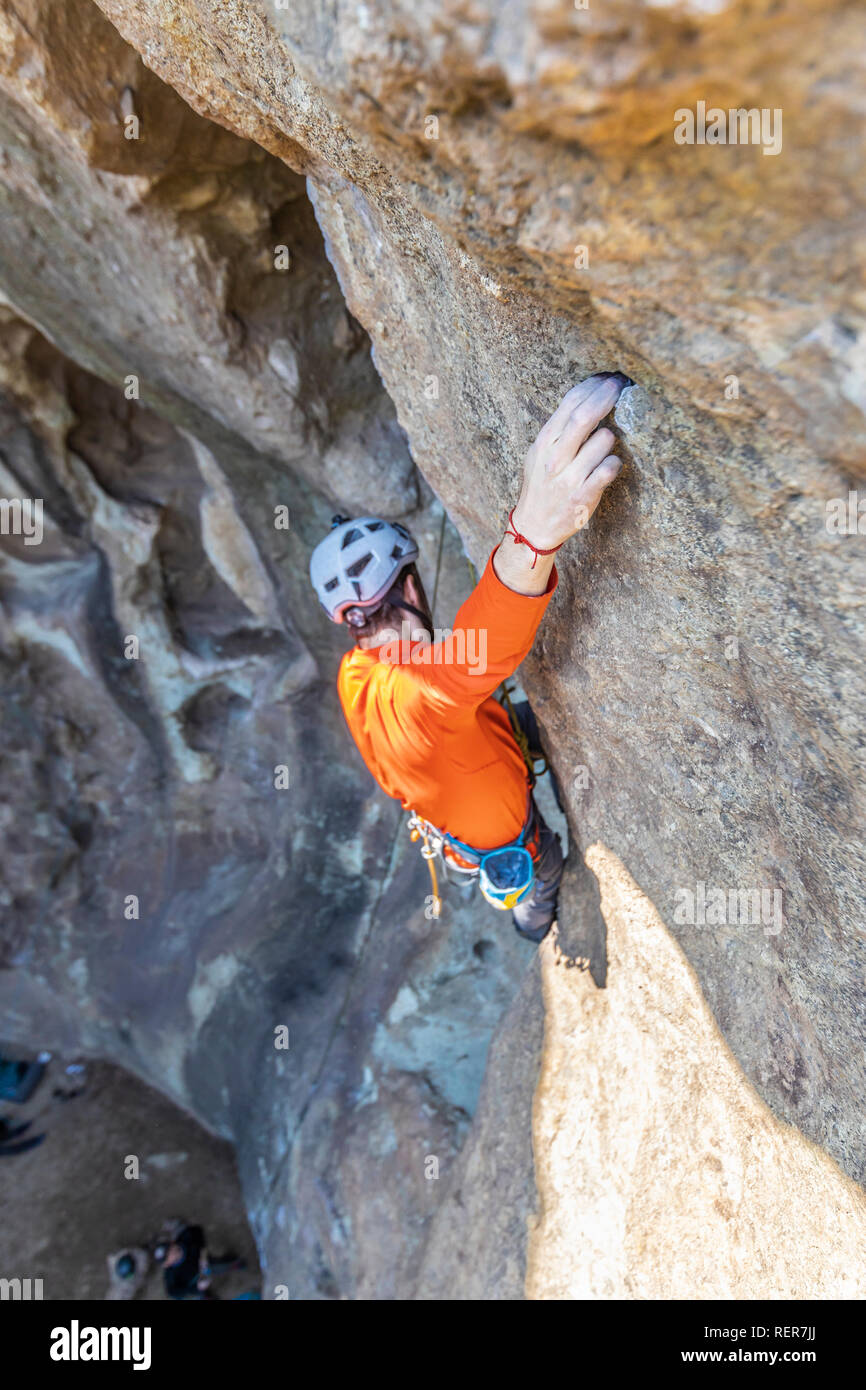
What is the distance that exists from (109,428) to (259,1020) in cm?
396

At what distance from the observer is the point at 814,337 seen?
115cm

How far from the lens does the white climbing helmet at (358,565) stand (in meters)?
2.74

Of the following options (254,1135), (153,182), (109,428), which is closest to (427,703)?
(153,182)

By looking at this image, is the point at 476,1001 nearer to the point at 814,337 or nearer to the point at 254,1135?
the point at 254,1135
